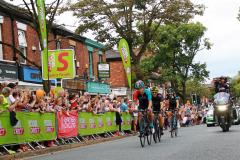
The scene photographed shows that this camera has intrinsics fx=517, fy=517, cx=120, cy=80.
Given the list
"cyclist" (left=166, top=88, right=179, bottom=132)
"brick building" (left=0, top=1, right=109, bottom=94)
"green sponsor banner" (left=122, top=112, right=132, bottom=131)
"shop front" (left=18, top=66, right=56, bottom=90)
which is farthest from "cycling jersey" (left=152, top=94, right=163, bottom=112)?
"shop front" (left=18, top=66, right=56, bottom=90)

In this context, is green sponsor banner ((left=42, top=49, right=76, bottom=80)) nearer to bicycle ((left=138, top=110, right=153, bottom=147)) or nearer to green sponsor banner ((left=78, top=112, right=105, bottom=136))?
green sponsor banner ((left=78, top=112, right=105, bottom=136))

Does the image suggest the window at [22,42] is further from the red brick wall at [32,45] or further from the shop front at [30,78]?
the shop front at [30,78]

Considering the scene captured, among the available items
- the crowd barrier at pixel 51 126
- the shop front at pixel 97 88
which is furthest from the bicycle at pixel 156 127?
the shop front at pixel 97 88

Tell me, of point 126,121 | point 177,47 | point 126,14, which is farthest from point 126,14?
point 177,47

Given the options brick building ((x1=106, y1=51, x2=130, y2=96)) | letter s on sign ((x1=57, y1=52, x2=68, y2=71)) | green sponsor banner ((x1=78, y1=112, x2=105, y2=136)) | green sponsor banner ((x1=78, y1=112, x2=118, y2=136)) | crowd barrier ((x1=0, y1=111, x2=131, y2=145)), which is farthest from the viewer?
brick building ((x1=106, y1=51, x2=130, y2=96))

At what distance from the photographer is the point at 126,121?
25.9 metres

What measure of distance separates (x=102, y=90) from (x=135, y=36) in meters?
5.87

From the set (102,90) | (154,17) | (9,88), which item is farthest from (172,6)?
(9,88)

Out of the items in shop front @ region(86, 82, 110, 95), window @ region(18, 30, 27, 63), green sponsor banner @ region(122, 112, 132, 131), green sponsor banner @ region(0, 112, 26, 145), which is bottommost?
green sponsor banner @ region(122, 112, 132, 131)

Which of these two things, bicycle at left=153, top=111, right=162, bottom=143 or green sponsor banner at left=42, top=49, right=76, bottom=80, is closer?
bicycle at left=153, top=111, right=162, bottom=143

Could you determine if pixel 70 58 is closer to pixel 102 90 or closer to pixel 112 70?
pixel 102 90

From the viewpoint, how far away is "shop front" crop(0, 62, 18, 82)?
25.2 meters

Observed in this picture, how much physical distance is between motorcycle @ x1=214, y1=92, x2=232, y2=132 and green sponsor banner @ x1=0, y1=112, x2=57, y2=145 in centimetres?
624

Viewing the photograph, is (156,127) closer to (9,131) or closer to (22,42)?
(9,131)
